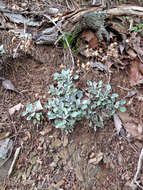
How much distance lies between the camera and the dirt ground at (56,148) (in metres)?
1.70

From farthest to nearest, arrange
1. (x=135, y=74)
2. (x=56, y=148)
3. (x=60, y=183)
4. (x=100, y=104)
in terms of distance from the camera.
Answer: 1. (x=135, y=74)
2. (x=100, y=104)
3. (x=56, y=148)
4. (x=60, y=183)

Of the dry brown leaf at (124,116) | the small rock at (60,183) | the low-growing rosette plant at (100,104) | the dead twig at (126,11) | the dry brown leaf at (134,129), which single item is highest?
the dead twig at (126,11)

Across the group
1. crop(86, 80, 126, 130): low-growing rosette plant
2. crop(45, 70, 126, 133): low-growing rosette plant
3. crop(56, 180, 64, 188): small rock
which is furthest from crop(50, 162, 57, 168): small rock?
crop(86, 80, 126, 130): low-growing rosette plant

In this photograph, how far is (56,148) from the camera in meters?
1.79

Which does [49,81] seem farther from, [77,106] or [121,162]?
[121,162]

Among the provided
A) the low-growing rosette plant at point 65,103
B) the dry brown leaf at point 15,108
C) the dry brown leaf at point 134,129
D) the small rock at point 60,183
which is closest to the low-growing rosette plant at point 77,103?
the low-growing rosette plant at point 65,103

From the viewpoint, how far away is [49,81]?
2068 millimetres

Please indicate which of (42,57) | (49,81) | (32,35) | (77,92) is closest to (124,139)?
(77,92)

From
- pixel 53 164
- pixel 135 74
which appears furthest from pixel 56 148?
pixel 135 74

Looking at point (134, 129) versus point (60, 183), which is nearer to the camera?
point (60, 183)

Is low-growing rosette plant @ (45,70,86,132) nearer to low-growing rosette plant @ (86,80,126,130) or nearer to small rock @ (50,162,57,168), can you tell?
low-growing rosette plant @ (86,80,126,130)

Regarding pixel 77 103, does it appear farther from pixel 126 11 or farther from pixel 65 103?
pixel 126 11

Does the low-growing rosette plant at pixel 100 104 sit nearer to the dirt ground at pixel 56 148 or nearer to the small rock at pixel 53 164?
the dirt ground at pixel 56 148

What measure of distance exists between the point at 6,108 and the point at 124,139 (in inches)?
51.5
